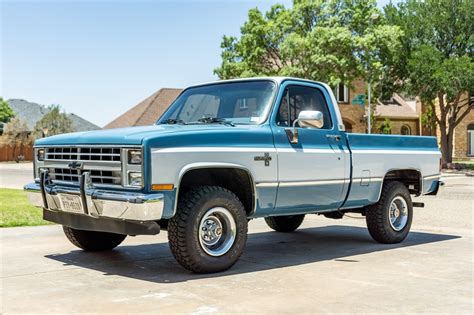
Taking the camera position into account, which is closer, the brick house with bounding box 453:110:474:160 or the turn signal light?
the turn signal light

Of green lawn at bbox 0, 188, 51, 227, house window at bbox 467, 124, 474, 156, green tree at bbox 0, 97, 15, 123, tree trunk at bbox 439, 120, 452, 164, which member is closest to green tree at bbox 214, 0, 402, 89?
tree trunk at bbox 439, 120, 452, 164

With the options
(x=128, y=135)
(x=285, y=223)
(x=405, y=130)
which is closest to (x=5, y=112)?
(x=405, y=130)

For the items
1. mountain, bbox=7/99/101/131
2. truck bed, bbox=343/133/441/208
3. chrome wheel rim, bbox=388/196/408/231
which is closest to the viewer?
truck bed, bbox=343/133/441/208

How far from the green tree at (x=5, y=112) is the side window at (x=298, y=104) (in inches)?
3868

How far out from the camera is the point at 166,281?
6484 mm

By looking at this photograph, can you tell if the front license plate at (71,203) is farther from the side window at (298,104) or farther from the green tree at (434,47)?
the green tree at (434,47)

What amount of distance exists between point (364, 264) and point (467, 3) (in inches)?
1129

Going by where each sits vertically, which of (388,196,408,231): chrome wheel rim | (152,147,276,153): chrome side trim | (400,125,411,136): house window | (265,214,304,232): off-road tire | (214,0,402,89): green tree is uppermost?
(214,0,402,89): green tree

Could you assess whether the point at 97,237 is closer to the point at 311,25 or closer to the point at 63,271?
the point at 63,271

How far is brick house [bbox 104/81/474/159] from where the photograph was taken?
1692 inches

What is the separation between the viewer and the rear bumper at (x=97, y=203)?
6.21 m

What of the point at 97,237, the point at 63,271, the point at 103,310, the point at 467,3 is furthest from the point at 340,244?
the point at 467,3

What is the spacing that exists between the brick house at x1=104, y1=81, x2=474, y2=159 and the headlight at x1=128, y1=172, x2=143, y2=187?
3505 centimetres

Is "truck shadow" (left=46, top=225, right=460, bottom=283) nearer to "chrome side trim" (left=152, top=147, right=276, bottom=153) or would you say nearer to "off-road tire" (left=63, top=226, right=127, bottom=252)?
"off-road tire" (left=63, top=226, right=127, bottom=252)
